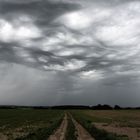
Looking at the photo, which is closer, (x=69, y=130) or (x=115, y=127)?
(x=69, y=130)

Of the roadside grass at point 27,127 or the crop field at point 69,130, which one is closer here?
the crop field at point 69,130

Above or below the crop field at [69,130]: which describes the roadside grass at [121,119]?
above

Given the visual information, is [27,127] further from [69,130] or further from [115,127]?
[115,127]

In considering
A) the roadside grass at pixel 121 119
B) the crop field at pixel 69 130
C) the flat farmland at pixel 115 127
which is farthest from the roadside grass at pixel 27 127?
the roadside grass at pixel 121 119

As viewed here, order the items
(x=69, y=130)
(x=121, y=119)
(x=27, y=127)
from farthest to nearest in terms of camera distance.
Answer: (x=121, y=119) < (x=27, y=127) < (x=69, y=130)

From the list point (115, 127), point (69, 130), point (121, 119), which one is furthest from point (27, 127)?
point (121, 119)

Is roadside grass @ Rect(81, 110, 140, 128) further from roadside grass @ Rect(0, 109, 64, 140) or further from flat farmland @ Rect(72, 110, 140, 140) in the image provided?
roadside grass @ Rect(0, 109, 64, 140)

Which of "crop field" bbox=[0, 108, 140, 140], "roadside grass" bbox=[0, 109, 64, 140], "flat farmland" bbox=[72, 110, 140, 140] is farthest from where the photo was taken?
"flat farmland" bbox=[72, 110, 140, 140]

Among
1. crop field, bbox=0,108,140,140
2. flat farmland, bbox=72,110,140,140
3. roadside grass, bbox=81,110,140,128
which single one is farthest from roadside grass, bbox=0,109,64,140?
roadside grass, bbox=81,110,140,128

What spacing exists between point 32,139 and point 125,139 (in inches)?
324

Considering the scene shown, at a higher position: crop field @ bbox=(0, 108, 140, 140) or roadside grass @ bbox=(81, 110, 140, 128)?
roadside grass @ bbox=(81, 110, 140, 128)

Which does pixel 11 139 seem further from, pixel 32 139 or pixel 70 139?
pixel 70 139

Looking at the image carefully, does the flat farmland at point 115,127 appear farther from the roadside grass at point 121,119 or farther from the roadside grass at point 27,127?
the roadside grass at point 27,127

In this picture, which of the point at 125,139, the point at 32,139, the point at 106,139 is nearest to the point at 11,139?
the point at 32,139
